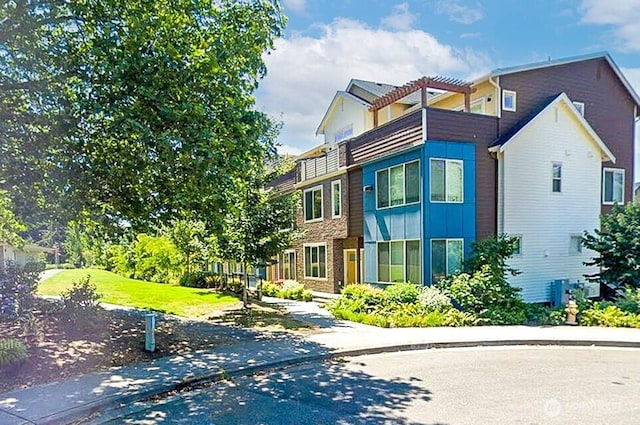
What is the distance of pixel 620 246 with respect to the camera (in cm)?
1535

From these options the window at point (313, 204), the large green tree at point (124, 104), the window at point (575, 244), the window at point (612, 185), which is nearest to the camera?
the large green tree at point (124, 104)

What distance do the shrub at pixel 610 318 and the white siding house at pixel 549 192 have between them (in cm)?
349

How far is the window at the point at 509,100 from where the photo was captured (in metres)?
16.6

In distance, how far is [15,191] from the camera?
10.3 metres

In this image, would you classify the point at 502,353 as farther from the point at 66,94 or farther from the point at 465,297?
the point at 66,94

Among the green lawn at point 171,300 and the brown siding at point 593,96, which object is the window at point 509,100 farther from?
the green lawn at point 171,300

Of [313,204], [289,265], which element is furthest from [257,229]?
[289,265]

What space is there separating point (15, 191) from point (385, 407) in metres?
9.35

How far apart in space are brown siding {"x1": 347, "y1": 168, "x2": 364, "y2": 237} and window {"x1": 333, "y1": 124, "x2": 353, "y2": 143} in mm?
4858

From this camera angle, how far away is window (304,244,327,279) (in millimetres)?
21359

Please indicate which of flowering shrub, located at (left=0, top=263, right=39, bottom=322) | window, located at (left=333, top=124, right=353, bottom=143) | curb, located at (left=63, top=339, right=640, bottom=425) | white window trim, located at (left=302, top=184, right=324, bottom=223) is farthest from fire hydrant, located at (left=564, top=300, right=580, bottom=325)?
window, located at (left=333, top=124, right=353, bottom=143)

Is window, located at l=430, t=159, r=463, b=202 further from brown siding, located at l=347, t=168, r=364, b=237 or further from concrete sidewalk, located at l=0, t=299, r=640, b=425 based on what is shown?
concrete sidewalk, located at l=0, t=299, r=640, b=425

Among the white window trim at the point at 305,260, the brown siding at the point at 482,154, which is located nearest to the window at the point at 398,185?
the brown siding at the point at 482,154

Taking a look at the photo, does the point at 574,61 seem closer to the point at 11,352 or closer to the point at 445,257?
the point at 445,257
